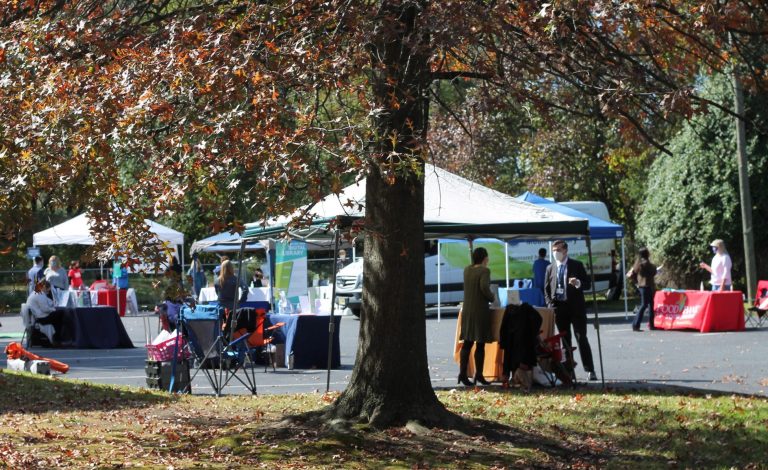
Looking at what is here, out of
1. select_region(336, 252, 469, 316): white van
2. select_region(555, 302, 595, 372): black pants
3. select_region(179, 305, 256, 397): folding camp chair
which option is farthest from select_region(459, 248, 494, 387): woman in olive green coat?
select_region(336, 252, 469, 316): white van

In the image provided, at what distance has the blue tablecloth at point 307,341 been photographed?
17.5m

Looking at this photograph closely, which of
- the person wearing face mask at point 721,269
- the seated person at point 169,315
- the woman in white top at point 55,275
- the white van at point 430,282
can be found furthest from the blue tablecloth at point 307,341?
the white van at point 430,282

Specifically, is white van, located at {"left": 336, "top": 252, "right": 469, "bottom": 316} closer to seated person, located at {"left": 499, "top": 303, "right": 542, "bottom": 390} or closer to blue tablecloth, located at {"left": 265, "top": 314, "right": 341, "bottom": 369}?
blue tablecloth, located at {"left": 265, "top": 314, "right": 341, "bottom": 369}

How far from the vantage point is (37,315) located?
22344 millimetres

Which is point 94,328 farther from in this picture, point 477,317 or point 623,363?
point 477,317

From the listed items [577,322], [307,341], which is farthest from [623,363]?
[307,341]

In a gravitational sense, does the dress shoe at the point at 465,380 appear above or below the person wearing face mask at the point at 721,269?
below

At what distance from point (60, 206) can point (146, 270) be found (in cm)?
108

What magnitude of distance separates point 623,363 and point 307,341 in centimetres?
472

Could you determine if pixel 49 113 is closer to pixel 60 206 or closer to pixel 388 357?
pixel 60 206

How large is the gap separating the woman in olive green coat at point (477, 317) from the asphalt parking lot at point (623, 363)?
598 mm

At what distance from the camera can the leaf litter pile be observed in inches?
378

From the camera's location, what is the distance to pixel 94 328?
74.6 ft

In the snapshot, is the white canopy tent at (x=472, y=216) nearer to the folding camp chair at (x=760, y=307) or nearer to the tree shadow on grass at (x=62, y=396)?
the tree shadow on grass at (x=62, y=396)
